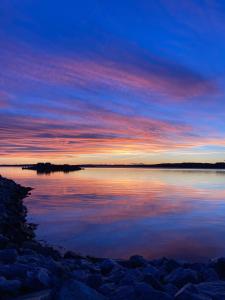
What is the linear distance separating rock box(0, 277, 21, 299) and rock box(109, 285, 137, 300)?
1.52 metres

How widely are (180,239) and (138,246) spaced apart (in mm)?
1984

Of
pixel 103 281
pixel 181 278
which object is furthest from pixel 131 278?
pixel 181 278

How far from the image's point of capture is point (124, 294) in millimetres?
5402

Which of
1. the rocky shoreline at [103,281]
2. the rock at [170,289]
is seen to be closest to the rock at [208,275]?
the rocky shoreline at [103,281]

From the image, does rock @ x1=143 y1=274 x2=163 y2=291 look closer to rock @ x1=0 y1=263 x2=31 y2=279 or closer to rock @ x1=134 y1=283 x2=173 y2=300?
rock @ x1=134 y1=283 x2=173 y2=300

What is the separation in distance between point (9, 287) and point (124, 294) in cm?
181

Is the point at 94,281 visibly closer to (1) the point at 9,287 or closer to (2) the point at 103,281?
(2) the point at 103,281

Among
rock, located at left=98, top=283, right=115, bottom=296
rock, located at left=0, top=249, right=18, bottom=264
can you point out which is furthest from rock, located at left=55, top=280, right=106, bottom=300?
rock, located at left=0, top=249, right=18, bottom=264

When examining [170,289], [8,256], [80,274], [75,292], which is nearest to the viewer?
[75,292]

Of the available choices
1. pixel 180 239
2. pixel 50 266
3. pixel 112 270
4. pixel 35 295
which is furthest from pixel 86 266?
pixel 180 239

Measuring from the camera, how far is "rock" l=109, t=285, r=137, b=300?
532 cm

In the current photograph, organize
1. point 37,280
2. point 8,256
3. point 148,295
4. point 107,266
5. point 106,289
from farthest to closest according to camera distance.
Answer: point 107,266
point 8,256
point 37,280
point 106,289
point 148,295

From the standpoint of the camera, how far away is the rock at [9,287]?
5.79m

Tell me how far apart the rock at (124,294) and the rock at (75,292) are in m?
0.37
